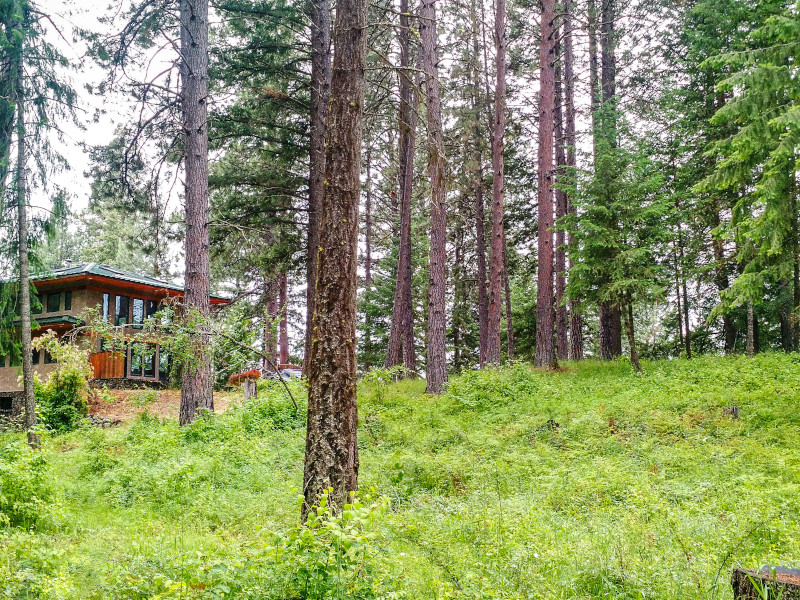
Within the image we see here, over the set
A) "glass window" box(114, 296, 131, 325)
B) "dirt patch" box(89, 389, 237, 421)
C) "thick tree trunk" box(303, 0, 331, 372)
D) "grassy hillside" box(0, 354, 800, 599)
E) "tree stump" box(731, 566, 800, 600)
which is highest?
"thick tree trunk" box(303, 0, 331, 372)

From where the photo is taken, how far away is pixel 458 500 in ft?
22.4

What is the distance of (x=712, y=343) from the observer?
20984mm

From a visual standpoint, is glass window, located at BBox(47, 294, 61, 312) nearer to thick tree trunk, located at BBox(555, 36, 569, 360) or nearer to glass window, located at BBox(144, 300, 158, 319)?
glass window, located at BBox(144, 300, 158, 319)

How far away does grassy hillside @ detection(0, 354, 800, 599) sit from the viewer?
3.99 metres

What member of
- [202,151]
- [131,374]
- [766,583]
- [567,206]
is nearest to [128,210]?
[202,151]

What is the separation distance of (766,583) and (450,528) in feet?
9.93

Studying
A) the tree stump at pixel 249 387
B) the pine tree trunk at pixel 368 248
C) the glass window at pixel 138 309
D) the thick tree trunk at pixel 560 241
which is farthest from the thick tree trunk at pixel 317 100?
the glass window at pixel 138 309

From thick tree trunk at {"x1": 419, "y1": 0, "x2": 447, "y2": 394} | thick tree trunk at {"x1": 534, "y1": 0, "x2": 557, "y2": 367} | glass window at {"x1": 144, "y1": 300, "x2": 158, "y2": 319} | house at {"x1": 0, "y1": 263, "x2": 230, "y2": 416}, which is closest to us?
thick tree trunk at {"x1": 419, "y1": 0, "x2": 447, "y2": 394}

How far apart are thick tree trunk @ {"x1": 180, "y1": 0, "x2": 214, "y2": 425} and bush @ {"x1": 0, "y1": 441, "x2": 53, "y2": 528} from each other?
202 inches

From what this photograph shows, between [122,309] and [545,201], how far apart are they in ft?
63.5

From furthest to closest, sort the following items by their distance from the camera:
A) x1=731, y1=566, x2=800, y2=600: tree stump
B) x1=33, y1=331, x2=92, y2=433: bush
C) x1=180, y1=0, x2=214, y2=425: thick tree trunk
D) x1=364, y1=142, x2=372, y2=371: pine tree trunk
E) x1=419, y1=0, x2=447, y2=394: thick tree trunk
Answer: x1=364, y1=142, x2=372, y2=371: pine tree trunk < x1=33, y1=331, x2=92, y2=433: bush < x1=419, y1=0, x2=447, y2=394: thick tree trunk < x1=180, y1=0, x2=214, y2=425: thick tree trunk < x1=731, y1=566, x2=800, y2=600: tree stump

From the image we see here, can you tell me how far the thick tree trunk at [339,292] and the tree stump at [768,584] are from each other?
9.92 ft

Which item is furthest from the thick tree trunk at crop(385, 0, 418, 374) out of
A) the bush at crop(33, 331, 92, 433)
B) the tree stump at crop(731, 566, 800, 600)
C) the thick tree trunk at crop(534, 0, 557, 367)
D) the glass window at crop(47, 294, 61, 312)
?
the glass window at crop(47, 294, 61, 312)

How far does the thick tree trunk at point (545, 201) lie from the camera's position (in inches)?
654
